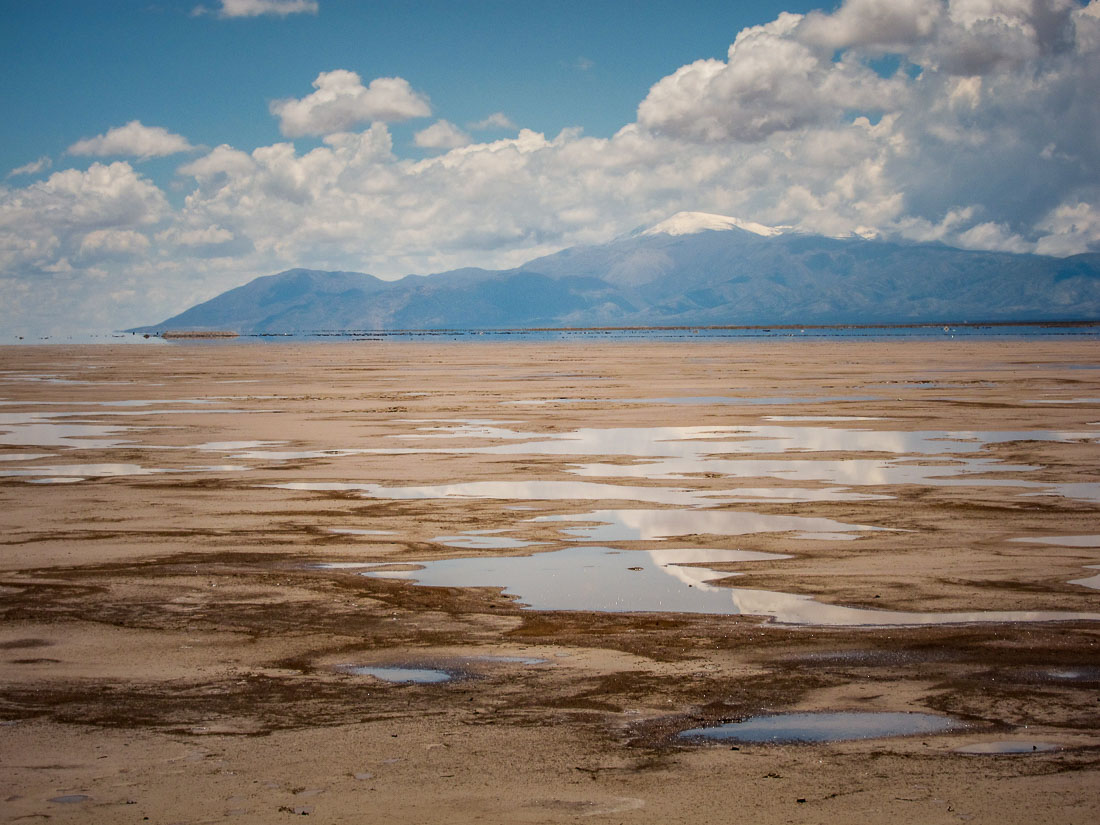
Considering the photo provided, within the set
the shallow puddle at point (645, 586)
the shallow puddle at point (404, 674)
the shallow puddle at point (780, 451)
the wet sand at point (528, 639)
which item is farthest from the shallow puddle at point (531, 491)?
the shallow puddle at point (404, 674)

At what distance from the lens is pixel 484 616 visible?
1174cm

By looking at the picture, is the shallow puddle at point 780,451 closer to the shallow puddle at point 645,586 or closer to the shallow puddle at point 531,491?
the shallow puddle at point 531,491

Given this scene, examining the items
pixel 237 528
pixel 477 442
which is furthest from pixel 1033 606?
pixel 477 442

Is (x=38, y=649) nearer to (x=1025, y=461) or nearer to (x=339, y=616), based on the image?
(x=339, y=616)

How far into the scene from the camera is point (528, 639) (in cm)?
1083

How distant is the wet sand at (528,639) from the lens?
23.7 feet

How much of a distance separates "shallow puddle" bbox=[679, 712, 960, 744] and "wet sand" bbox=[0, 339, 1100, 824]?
15 cm

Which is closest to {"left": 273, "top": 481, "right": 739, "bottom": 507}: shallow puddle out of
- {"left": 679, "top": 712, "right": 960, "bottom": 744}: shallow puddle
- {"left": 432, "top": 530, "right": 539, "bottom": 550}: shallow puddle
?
{"left": 432, "top": 530, "right": 539, "bottom": 550}: shallow puddle

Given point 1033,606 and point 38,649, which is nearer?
point 38,649

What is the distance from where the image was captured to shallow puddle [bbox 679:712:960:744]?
8.09 metres

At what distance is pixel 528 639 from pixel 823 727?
134 inches

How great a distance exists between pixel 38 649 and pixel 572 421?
25.6 meters

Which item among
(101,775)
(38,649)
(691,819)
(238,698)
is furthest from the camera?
(38,649)

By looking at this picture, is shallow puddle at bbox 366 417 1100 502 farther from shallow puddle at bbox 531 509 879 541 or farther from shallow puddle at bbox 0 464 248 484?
shallow puddle at bbox 0 464 248 484
